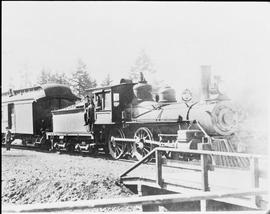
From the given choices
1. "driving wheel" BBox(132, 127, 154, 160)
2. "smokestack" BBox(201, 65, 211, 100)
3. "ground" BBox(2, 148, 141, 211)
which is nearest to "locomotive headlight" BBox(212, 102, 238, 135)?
"smokestack" BBox(201, 65, 211, 100)

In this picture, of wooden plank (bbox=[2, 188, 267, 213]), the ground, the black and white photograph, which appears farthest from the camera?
the ground

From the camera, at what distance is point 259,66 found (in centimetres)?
443

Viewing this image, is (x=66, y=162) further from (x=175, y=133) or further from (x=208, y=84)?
(x=208, y=84)

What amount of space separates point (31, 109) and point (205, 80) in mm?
4283

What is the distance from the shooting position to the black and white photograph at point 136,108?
3.80 meters

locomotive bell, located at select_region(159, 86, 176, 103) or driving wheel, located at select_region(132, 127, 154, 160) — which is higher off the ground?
locomotive bell, located at select_region(159, 86, 176, 103)

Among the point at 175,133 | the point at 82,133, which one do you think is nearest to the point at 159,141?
the point at 175,133

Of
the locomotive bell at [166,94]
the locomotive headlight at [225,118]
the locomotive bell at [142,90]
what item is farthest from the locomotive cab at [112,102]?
the locomotive headlight at [225,118]

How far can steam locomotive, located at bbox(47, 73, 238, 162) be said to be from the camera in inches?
287

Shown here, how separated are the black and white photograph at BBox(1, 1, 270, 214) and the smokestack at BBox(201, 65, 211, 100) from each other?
0.02 m

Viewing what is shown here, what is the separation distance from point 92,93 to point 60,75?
7.93 feet

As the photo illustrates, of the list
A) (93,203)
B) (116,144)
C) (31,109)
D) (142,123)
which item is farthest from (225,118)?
(93,203)

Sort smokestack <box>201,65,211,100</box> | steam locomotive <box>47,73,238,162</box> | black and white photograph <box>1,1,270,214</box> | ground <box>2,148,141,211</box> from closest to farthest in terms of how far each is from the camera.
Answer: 1. black and white photograph <box>1,1,270,214</box>
2. ground <box>2,148,141,211</box>
3. steam locomotive <box>47,73,238,162</box>
4. smokestack <box>201,65,211,100</box>

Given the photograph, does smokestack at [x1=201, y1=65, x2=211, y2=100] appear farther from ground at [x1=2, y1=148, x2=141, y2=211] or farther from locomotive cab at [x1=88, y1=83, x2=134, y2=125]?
ground at [x1=2, y1=148, x2=141, y2=211]
